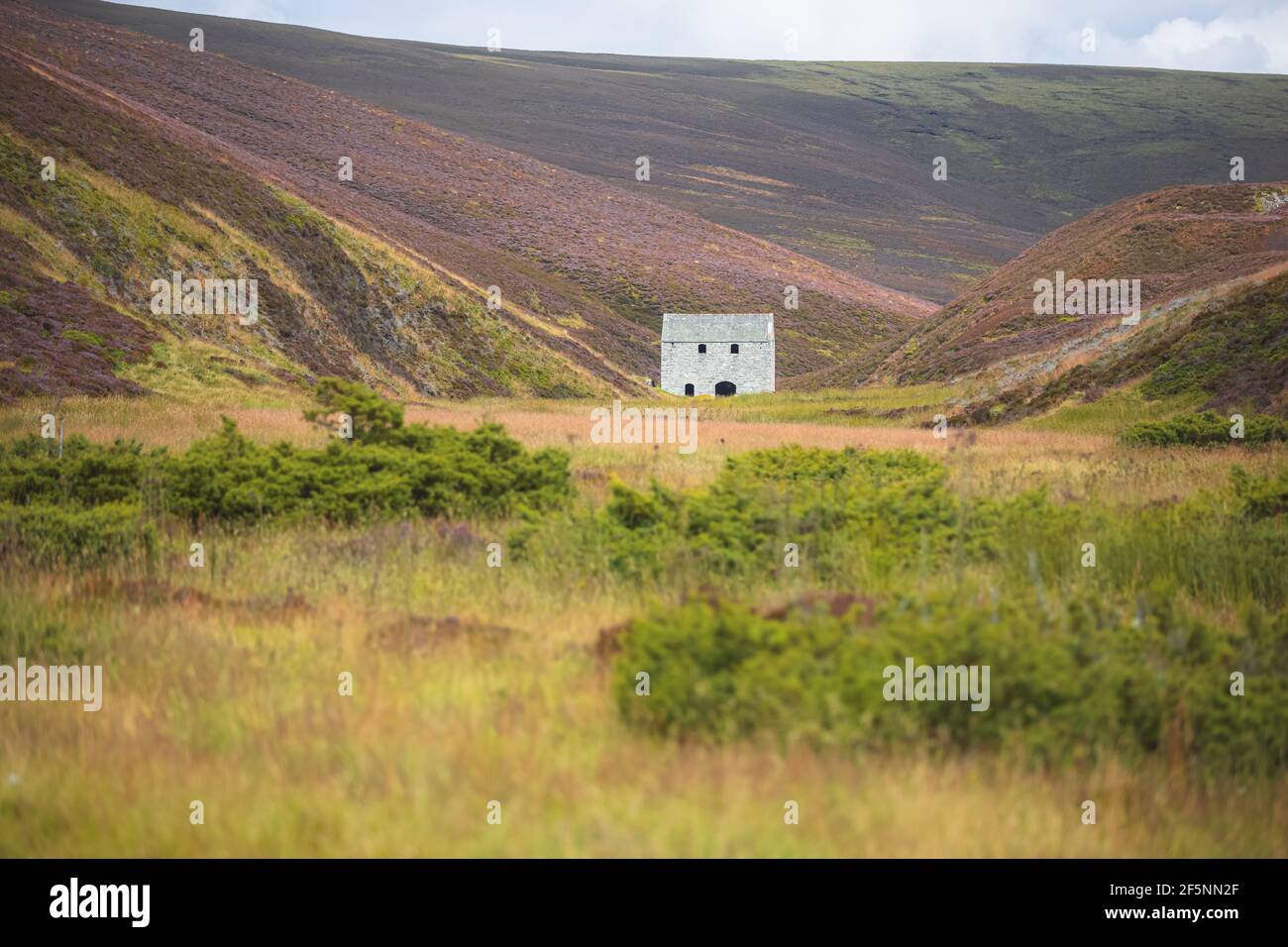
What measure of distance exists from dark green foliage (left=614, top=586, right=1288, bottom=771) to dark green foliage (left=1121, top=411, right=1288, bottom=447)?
1516cm

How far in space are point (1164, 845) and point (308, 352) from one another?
3485 centimetres

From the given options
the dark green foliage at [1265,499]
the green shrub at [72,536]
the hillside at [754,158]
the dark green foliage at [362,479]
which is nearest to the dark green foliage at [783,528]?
the dark green foliage at [362,479]

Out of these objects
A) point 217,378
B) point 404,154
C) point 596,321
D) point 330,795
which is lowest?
point 330,795

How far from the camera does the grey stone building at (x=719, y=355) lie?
68938mm

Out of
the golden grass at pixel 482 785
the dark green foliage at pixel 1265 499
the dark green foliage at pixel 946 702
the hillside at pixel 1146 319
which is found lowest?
the golden grass at pixel 482 785

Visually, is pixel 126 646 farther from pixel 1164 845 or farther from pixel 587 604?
pixel 1164 845

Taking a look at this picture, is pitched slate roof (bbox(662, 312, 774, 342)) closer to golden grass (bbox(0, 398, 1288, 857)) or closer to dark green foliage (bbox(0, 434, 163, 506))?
dark green foliage (bbox(0, 434, 163, 506))

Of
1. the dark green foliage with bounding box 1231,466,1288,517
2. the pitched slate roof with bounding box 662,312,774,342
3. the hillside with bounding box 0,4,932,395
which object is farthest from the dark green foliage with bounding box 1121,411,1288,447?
the pitched slate roof with bounding box 662,312,774,342

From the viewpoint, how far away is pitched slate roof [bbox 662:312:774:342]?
69.0m

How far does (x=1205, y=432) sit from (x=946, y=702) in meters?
17.1

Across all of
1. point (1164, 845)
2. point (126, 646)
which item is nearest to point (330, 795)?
point (126, 646)

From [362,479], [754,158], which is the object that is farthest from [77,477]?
[754,158]

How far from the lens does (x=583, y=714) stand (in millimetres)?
5281

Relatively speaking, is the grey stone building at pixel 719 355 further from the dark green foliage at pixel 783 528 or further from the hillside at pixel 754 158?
the dark green foliage at pixel 783 528
